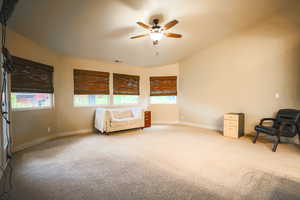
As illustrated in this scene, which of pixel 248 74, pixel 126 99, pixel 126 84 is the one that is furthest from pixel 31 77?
pixel 248 74

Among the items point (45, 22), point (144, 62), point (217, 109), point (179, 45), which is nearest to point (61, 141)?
point (45, 22)

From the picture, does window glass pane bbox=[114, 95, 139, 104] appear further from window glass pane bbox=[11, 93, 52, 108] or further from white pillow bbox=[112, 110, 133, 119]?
window glass pane bbox=[11, 93, 52, 108]

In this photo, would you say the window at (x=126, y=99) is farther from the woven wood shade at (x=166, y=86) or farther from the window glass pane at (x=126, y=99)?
the woven wood shade at (x=166, y=86)

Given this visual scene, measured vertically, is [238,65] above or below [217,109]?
above

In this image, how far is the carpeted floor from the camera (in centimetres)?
169

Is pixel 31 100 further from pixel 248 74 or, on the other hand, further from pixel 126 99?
pixel 248 74

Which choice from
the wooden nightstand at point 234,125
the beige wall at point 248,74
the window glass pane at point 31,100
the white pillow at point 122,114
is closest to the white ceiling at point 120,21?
the beige wall at point 248,74

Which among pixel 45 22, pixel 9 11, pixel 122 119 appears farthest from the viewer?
pixel 122 119

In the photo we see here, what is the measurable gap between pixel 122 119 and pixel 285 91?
4.50 m

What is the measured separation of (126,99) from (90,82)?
1556 mm

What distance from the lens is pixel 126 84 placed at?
5.66 m

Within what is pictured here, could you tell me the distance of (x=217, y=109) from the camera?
4934 millimetres

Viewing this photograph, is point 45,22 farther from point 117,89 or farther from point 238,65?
point 238,65

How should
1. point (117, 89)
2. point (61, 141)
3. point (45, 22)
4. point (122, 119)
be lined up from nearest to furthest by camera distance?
point (45, 22)
point (61, 141)
point (122, 119)
point (117, 89)
